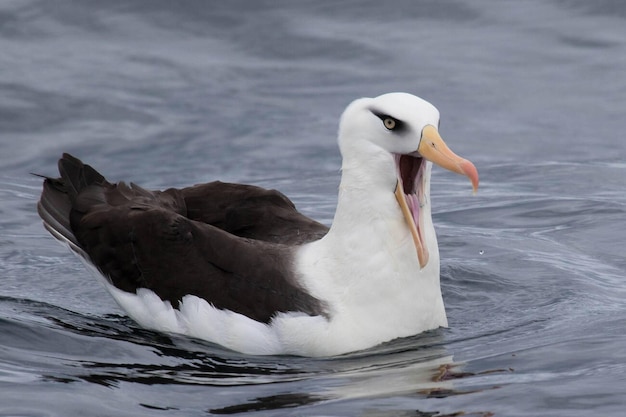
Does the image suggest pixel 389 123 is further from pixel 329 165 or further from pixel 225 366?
pixel 329 165

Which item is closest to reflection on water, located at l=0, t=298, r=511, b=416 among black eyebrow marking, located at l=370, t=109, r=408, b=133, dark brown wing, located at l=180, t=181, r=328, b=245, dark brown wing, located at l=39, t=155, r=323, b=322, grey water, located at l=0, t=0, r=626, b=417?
grey water, located at l=0, t=0, r=626, b=417

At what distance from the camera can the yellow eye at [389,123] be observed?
8453 mm

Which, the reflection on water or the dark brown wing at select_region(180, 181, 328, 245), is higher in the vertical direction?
the dark brown wing at select_region(180, 181, 328, 245)

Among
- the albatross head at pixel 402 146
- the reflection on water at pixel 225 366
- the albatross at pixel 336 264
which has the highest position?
the albatross head at pixel 402 146

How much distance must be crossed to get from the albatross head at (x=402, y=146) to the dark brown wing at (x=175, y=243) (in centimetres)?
79

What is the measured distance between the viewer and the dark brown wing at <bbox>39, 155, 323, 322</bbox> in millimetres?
8695

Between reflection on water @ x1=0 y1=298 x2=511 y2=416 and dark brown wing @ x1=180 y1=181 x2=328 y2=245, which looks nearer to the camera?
reflection on water @ x1=0 y1=298 x2=511 y2=416

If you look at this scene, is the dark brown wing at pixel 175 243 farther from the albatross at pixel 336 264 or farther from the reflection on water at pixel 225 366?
the reflection on water at pixel 225 366

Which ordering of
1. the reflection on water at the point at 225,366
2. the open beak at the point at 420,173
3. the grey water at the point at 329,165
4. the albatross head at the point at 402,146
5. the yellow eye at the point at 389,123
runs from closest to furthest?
1. the reflection on water at the point at 225,366
2. the grey water at the point at 329,165
3. the open beak at the point at 420,173
4. the albatross head at the point at 402,146
5. the yellow eye at the point at 389,123

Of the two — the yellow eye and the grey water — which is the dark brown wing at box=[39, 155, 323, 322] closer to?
the grey water

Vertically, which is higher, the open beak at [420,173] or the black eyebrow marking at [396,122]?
the black eyebrow marking at [396,122]

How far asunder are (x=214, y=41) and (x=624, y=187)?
6.42 meters

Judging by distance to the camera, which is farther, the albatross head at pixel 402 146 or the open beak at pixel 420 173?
the albatross head at pixel 402 146

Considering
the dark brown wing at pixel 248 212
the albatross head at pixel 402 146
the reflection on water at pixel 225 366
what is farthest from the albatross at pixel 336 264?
the dark brown wing at pixel 248 212
